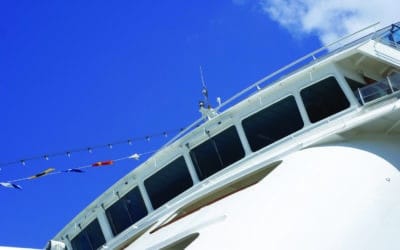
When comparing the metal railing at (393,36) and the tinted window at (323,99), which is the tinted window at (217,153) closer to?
the tinted window at (323,99)

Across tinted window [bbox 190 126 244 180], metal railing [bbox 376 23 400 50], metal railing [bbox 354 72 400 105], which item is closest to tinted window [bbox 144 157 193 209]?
tinted window [bbox 190 126 244 180]

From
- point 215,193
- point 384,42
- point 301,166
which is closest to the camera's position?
point 301,166

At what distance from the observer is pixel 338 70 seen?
12.0 meters

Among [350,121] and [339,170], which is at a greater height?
[350,121]

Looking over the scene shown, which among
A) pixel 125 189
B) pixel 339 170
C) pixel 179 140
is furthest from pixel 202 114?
pixel 339 170

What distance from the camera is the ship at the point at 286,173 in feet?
30.2

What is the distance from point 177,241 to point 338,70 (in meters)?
5.33

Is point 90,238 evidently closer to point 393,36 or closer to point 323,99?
point 323,99

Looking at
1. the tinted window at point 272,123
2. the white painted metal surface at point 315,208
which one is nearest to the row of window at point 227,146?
the tinted window at point 272,123

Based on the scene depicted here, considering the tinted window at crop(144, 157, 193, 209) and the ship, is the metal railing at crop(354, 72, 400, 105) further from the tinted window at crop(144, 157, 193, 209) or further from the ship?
the tinted window at crop(144, 157, 193, 209)

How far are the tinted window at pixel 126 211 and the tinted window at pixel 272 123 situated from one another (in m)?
3.84

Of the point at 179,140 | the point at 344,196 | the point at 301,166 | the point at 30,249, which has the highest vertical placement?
the point at 179,140

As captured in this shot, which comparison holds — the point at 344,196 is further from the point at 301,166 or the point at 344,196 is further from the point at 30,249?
the point at 30,249

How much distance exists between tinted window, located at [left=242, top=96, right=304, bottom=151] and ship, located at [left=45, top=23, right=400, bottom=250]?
0.02 metres
